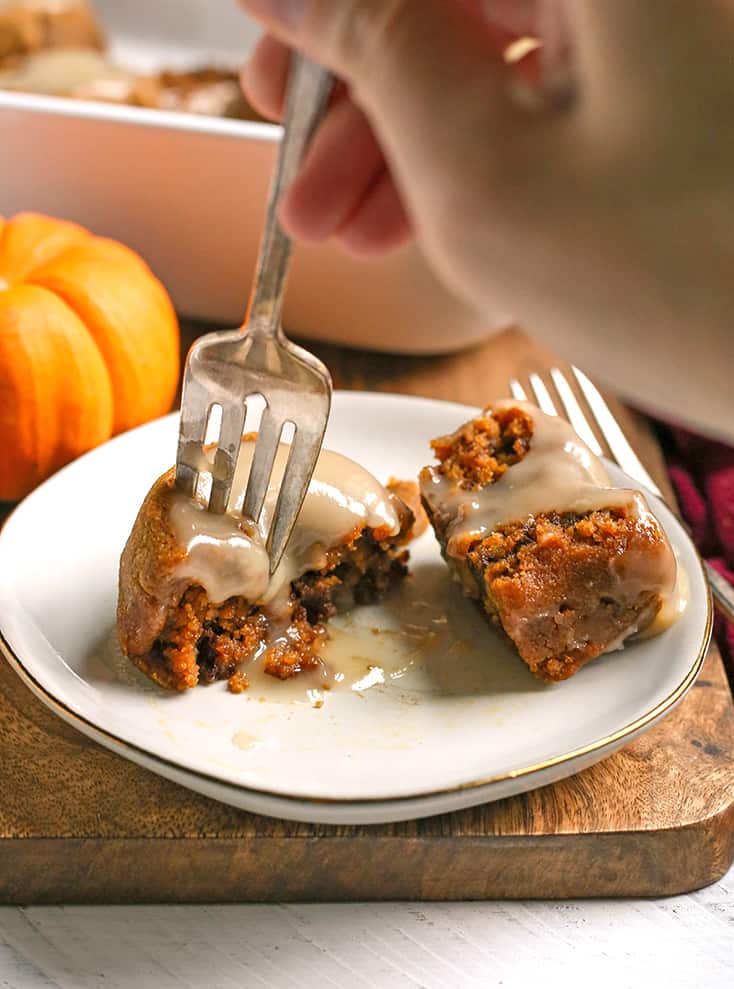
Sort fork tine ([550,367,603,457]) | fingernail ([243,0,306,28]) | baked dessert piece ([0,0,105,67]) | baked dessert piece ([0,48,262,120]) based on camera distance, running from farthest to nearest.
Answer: baked dessert piece ([0,0,105,67]) → baked dessert piece ([0,48,262,120]) → fork tine ([550,367,603,457]) → fingernail ([243,0,306,28])

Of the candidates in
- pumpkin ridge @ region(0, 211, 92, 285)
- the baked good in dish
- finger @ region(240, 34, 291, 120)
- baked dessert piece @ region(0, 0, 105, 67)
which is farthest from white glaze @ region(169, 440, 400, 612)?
baked dessert piece @ region(0, 0, 105, 67)

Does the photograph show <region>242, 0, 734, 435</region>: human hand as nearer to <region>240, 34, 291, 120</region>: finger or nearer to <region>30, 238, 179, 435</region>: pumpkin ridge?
<region>240, 34, 291, 120</region>: finger

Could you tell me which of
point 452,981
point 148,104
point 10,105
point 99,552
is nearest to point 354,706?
point 452,981

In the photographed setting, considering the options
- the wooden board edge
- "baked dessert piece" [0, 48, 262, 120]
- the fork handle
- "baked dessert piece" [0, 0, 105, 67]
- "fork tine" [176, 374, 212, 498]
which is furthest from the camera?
"baked dessert piece" [0, 0, 105, 67]

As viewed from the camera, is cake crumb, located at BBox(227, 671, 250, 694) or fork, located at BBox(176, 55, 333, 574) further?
cake crumb, located at BBox(227, 671, 250, 694)

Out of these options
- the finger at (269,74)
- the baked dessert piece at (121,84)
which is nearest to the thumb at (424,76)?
the finger at (269,74)

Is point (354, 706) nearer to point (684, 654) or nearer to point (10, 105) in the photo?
point (684, 654)

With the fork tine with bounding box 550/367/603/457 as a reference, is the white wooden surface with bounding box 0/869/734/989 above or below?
below
